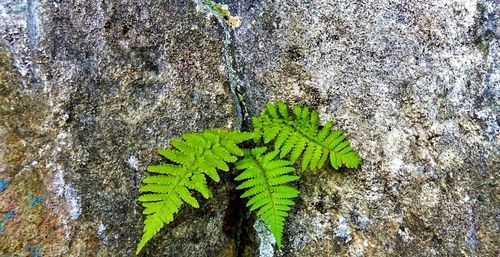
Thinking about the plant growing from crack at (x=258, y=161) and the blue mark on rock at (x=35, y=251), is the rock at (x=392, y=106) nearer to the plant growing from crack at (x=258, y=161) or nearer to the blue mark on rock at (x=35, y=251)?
the plant growing from crack at (x=258, y=161)

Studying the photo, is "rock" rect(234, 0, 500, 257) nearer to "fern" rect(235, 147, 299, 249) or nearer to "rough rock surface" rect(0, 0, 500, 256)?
"rough rock surface" rect(0, 0, 500, 256)

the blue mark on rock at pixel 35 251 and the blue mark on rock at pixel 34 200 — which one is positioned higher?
Answer: the blue mark on rock at pixel 34 200

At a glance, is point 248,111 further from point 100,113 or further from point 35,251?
point 35,251

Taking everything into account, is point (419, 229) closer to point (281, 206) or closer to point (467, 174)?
point (467, 174)

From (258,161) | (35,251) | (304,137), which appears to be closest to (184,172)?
(258,161)

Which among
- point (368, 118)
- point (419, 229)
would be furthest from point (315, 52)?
point (419, 229)

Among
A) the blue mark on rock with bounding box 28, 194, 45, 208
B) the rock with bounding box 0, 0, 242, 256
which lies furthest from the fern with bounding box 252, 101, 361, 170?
the blue mark on rock with bounding box 28, 194, 45, 208

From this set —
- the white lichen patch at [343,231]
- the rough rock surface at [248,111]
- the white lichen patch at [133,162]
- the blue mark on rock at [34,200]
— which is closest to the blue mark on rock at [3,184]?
the rough rock surface at [248,111]
